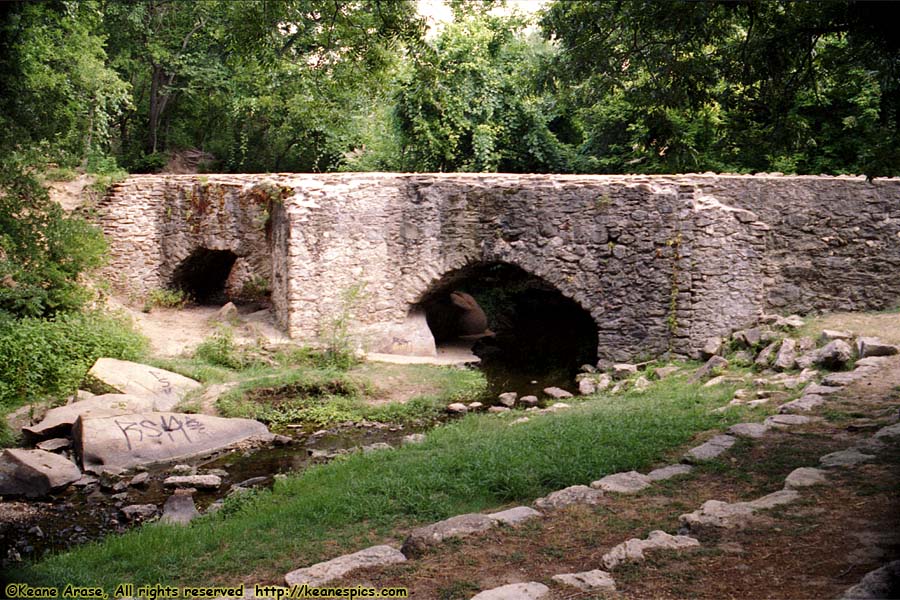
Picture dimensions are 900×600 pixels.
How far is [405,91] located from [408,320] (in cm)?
567

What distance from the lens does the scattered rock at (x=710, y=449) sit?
5.99m

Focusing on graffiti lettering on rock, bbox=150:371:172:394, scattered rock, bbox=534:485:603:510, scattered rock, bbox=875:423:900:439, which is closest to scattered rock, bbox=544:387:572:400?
graffiti lettering on rock, bbox=150:371:172:394

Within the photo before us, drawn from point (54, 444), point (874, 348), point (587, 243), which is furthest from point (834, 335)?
point (54, 444)

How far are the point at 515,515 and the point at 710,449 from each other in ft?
6.40

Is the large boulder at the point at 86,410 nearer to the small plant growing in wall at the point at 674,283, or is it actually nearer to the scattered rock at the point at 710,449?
the scattered rock at the point at 710,449

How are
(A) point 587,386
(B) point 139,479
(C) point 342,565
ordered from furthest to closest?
(A) point 587,386, (B) point 139,479, (C) point 342,565

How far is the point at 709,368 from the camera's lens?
9.91 metres

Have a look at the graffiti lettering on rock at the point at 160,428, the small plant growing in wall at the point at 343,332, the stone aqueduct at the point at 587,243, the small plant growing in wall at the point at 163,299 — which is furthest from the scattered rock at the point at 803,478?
the small plant growing in wall at the point at 163,299

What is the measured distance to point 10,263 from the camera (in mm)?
10930

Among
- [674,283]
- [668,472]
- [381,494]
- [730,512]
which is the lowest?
[381,494]

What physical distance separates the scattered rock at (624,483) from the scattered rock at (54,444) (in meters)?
5.86

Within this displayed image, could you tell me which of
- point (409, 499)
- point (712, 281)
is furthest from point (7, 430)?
point (712, 281)

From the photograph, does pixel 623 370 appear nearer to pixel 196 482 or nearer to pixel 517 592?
pixel 196 482

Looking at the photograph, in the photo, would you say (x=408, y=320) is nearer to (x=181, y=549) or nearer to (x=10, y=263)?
(x=10, y=263)
